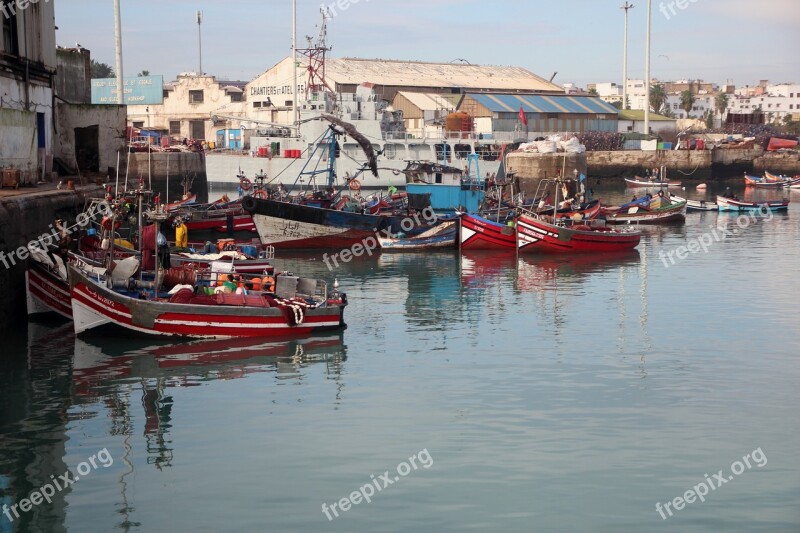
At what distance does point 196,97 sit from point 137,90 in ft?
57.0

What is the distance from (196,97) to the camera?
84.1m

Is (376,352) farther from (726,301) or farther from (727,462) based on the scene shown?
(726,301)

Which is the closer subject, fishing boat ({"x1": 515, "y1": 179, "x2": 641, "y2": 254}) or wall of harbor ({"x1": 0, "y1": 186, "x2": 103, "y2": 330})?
wall of harbor ({"x1": 0, "y1": 186, "x2": 103, "y2": 330})

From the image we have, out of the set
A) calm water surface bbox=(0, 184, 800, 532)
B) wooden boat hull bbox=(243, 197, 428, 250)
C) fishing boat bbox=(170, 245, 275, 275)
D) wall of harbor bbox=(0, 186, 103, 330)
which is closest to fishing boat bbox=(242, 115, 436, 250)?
wooden boat hull bbox=(243, 197, 428, 250)

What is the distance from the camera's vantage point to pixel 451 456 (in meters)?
12.8

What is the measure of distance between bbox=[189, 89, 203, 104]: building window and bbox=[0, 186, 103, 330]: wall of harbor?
6324 centimetres

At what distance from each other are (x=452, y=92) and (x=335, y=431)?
246 ft

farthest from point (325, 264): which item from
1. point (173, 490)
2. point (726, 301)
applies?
point (173, 490)

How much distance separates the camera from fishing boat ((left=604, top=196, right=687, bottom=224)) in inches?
1768

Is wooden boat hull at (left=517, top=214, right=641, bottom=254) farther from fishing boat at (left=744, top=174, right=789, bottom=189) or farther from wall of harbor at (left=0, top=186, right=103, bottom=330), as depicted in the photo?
fishing boat at (left=744, top=174, right=789, bottom=189)

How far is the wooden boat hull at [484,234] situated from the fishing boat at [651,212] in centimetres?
1158

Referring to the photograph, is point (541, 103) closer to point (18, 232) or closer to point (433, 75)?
point (433, 75)

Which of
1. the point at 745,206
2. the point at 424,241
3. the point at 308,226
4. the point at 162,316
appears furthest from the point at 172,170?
the point at 162,316

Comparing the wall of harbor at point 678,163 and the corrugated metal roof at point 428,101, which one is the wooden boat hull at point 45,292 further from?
the wall of harbor at point 678,163
